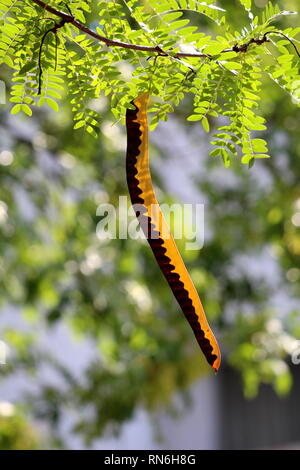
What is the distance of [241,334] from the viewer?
3.69m

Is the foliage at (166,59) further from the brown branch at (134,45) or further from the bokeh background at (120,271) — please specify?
the bokeh background at (120,271)

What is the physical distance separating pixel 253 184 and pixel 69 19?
3192 millimetres

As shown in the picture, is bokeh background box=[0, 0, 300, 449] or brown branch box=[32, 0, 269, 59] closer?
brown branch box=[32, 0, 269, 59]

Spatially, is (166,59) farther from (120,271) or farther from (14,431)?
(14,431)

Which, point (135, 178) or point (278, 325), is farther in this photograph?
point (278, 325)

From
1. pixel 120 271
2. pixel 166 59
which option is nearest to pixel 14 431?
pixel 120 271

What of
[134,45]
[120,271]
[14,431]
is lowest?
[134,45]

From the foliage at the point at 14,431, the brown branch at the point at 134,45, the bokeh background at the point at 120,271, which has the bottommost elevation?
the brown branch at the point at 134,45

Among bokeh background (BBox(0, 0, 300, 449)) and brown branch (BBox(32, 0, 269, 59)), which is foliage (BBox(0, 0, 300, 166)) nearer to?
brown branch (BBox(32, 0, 269, 59))

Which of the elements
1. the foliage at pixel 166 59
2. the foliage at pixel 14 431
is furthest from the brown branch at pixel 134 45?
the foliage at pixel 14 431

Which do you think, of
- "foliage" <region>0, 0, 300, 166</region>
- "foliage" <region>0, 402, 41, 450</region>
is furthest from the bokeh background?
"foliage" <region>0, 0, 300, 166</region>
